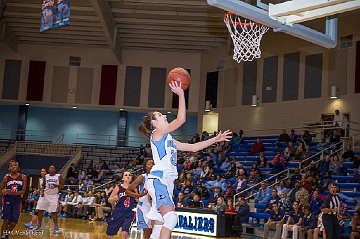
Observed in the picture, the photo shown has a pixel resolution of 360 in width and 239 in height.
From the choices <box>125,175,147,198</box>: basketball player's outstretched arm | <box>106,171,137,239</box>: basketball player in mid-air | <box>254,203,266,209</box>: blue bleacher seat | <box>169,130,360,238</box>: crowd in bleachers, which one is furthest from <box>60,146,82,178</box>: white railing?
<box>125,175,147,198</box>: basketball player's outstretched arm

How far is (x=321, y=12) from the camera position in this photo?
792cm

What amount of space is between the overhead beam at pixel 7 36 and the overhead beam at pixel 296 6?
23.3m

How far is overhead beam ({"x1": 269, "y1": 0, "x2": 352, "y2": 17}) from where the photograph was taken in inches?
296

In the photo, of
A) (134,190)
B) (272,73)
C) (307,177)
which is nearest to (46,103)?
(272,73)

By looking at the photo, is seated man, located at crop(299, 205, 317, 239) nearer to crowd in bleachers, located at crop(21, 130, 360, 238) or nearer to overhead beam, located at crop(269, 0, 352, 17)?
crowd in bleachers, located at crop(21, 130, 360, 238)

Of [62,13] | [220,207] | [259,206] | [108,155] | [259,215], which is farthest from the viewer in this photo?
[108,155]

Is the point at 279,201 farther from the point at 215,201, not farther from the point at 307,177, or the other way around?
the point at 215,201

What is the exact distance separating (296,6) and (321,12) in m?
0.40

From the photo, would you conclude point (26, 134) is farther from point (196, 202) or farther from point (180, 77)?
point (180, 77)

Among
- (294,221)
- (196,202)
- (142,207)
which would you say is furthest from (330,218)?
(196,202)

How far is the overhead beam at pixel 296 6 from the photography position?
751 cm

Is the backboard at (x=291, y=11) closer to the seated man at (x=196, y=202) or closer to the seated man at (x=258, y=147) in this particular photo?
the seated man at (x=196, y=202)

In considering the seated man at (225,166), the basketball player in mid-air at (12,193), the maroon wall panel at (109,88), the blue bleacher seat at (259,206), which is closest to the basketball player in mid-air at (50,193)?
the basketball player in mid-air at (12,193)

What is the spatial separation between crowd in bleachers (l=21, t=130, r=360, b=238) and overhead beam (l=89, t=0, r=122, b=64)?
589 centimetres
